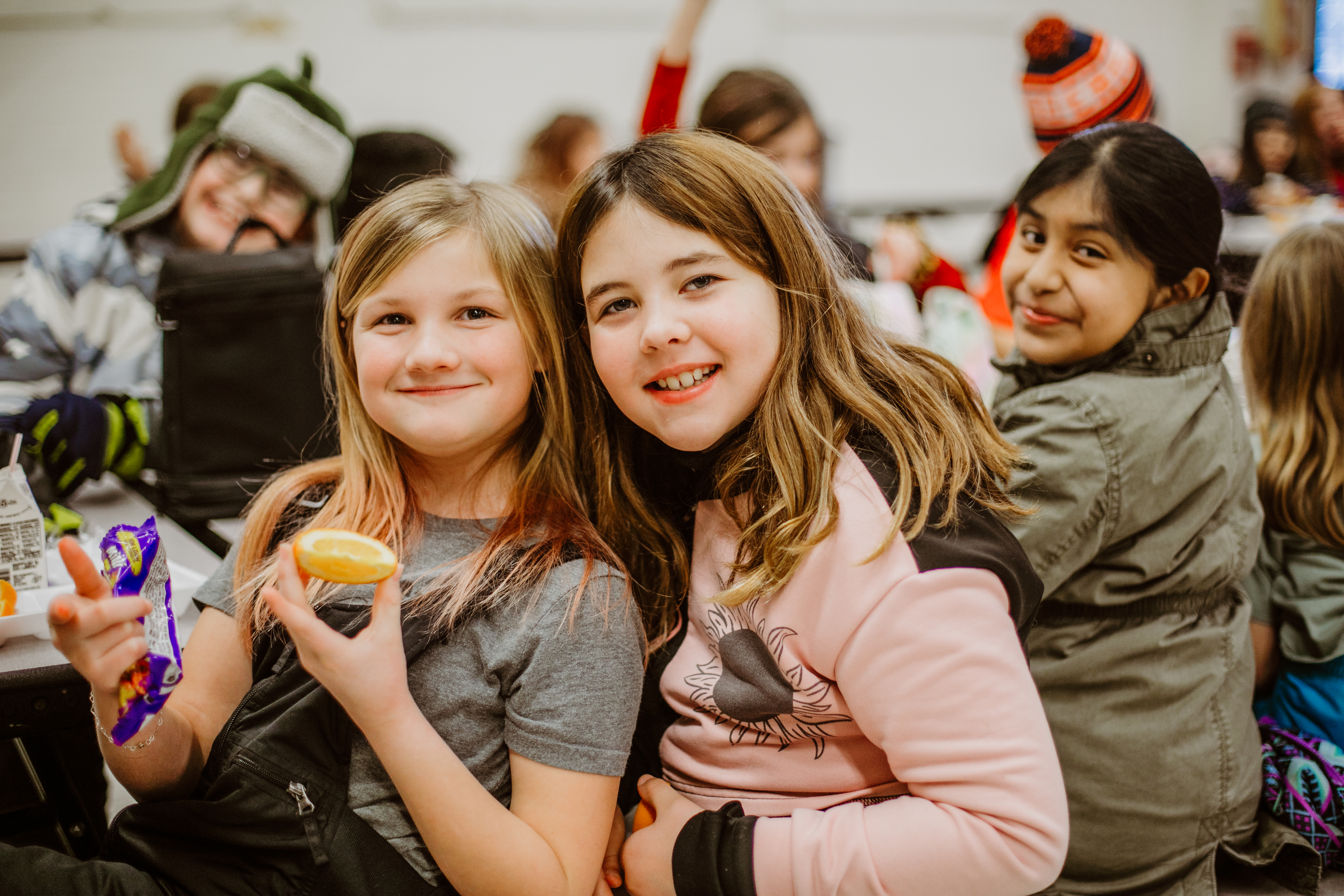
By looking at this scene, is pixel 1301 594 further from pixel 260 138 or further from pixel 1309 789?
pixel 260 138

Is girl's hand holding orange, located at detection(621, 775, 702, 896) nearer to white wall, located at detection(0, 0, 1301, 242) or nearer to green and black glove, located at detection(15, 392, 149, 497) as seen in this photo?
green and black glove, located at detection(15, 392, 149, 497)

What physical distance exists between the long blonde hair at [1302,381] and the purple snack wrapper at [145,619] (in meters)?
1.58

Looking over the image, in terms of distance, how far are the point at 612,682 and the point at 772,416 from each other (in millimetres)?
350

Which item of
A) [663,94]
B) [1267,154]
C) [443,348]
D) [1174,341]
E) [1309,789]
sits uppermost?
[663,94]

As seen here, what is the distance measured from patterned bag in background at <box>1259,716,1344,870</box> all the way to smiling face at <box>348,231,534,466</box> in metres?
1.18

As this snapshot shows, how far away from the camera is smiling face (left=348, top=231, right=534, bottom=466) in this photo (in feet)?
3.59

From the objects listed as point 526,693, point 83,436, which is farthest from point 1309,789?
point 83,436

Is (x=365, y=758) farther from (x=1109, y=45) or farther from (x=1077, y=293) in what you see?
(x=1109, y=45)

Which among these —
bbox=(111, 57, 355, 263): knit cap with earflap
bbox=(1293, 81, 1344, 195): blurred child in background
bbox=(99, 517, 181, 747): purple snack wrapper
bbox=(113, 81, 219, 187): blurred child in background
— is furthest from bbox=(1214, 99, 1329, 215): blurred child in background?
bbox=(99, 517, 181, 747): purple snack wrapper

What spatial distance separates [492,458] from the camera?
120 cm

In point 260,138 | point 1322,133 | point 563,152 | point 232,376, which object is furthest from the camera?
point 1322,133

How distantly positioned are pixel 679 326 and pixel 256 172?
5.62 ft

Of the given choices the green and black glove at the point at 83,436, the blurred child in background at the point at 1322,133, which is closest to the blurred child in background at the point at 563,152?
the green and black glove at the point at 83,436

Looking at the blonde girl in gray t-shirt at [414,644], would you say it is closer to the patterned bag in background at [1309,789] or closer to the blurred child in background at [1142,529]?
the blurred child in background at [1142,529]
